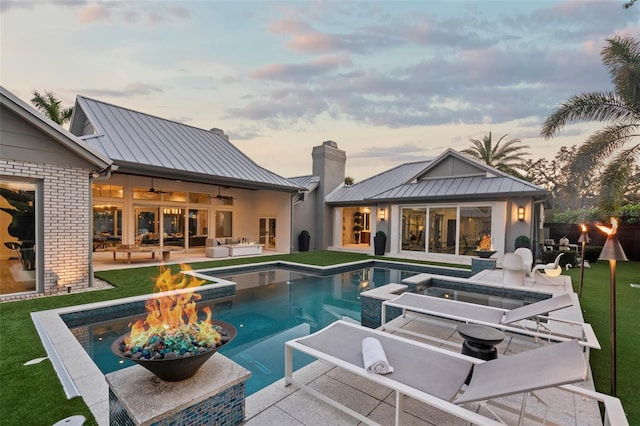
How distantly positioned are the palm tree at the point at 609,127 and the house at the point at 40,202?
14329 millimetres

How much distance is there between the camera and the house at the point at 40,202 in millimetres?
6441

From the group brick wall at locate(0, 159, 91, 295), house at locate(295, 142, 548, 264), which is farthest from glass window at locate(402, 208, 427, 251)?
brick wall at locate(0, 159, 91, 295)

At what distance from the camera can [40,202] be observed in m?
6.82

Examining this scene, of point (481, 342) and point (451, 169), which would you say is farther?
point (451, 169)

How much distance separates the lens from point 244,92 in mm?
12547

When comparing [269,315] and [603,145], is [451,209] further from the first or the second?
[269,315]

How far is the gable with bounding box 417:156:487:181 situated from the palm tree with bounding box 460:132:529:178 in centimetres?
974

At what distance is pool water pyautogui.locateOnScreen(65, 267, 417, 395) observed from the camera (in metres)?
4.64

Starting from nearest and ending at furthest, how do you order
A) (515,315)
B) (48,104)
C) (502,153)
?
(515,315)
(48,104)
(502,153)

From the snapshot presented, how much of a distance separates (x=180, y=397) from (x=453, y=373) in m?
2.35

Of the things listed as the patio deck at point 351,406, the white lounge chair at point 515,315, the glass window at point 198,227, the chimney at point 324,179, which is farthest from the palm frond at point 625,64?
the glass window at point 198,227

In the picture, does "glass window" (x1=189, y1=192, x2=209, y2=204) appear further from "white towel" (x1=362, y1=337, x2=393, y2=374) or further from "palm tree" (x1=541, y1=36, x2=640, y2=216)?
"palm tree" (x1=541, y1=36, x2=640, y2=216)

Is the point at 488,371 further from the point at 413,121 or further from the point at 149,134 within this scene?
the point at 413,121

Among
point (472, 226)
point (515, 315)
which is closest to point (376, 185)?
point (472, 226)
